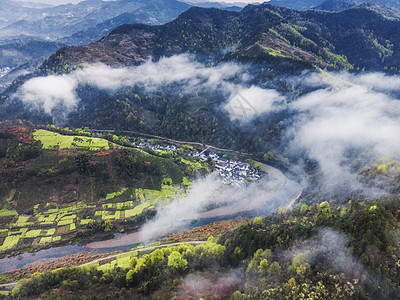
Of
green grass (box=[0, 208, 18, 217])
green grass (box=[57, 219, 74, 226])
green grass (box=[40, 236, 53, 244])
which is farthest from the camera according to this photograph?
green grass (box=[0, 208, 18, 217])

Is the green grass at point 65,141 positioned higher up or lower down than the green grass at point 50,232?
higher up

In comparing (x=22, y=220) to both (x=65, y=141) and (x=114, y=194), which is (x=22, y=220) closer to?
(x=114, y=194)

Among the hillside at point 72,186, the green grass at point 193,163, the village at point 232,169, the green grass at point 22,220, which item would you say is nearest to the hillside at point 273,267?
the hillside at point 72,186

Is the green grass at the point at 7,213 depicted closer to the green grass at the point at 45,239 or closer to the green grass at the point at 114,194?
the green grass at the point at 45,239

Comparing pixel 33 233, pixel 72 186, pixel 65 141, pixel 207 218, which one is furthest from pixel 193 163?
pixel 33 233

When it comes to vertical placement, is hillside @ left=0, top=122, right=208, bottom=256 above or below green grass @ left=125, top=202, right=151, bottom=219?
above

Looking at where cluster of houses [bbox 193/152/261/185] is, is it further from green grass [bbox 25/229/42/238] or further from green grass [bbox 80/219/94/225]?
green grass [bbox 25/229/42/238]

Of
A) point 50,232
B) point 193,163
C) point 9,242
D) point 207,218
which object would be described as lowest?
point 207,218

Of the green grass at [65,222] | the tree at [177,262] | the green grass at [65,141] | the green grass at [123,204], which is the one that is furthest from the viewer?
the green grass at [65,141]

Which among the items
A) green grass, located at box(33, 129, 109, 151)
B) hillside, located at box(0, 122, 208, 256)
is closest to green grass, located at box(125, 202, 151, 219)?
hillside, located at box(0, 122, 208, 256)

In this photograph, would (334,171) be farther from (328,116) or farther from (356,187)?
(328,116)
